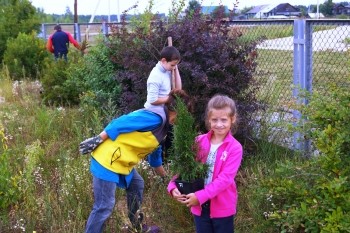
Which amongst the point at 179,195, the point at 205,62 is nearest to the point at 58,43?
the point at 205,62

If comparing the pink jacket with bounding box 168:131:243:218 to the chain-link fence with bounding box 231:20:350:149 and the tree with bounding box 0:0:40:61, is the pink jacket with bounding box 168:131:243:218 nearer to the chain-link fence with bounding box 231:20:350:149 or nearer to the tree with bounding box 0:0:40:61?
the chain-link fence with bounding box 231:20:350:149

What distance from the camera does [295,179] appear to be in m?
3.76

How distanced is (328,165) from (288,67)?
10.2 feet

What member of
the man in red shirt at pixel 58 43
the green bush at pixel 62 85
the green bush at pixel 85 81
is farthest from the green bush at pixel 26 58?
the green bush at pixel 62 85

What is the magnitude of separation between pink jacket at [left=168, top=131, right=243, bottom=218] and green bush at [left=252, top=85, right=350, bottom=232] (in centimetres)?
28

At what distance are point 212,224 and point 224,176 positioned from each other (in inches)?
14.8

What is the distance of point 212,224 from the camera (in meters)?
3.52

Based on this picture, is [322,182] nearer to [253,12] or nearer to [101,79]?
[101,79]

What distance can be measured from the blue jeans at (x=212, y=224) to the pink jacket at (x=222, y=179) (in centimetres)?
3

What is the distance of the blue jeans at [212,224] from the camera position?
11.4 feet

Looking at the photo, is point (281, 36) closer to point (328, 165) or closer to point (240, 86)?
point (240, 86)

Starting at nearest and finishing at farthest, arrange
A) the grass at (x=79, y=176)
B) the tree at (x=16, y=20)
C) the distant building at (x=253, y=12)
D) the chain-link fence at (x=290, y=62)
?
1. the grass at (x=79, y=176)
2. the chain-link fence at (x=290, y=62)
3. the tree at (x=16, y=20)
4. the distant building at (x=253, y=12)

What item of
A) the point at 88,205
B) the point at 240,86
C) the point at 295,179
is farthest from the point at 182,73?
the point at 295,179

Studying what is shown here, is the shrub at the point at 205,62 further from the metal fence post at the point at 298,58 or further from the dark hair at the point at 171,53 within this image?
the dark hair at the point at 171,53
